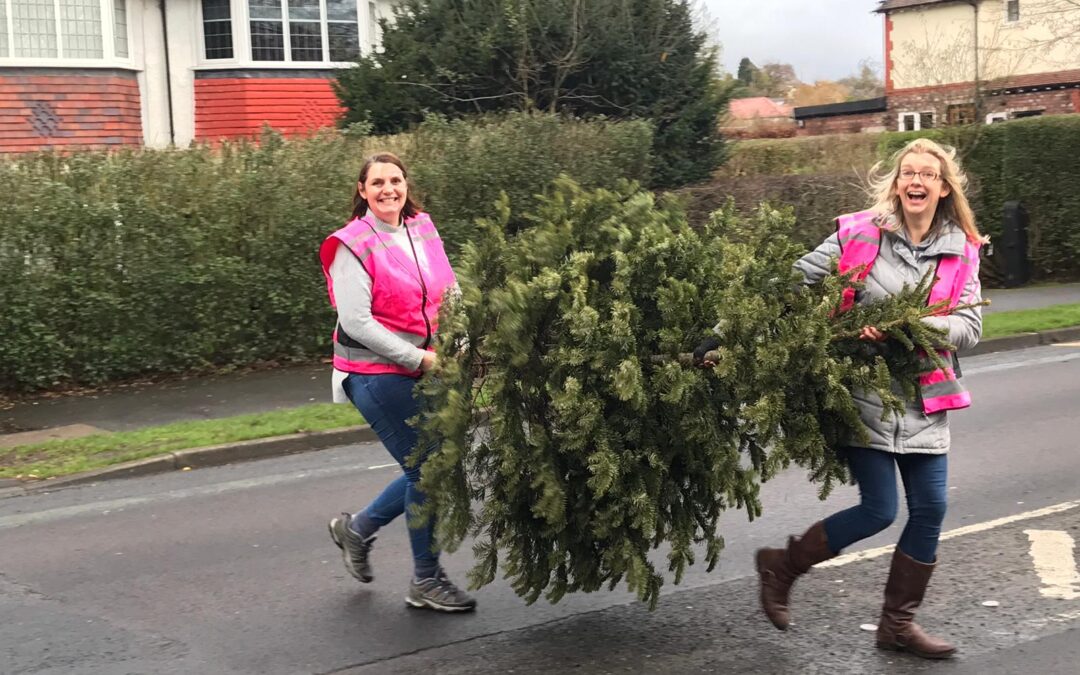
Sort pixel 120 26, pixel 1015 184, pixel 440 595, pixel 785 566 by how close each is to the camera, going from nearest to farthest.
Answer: pixel 785 566, pixel 440 595, pixel 1015 184, pixel 120 26

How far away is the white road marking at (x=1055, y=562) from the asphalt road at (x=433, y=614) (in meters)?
0.01

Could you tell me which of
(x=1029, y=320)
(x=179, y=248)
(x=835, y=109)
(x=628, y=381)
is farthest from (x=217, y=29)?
(x=835, y=109)

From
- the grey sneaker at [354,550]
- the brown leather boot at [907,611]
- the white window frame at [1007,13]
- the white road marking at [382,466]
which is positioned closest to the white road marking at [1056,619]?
the brown leather boot at [907,611]

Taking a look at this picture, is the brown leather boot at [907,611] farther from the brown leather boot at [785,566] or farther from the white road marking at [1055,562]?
the white road marking at [1055,562]

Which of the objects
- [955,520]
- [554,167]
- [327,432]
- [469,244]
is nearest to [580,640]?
[469,244]

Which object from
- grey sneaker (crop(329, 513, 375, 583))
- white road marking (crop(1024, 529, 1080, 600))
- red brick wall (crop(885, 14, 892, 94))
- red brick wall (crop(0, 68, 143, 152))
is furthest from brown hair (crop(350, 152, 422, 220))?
red brick wall (crop(885, 14, 892, 94))

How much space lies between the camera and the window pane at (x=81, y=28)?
941 inches

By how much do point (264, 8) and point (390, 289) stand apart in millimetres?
22445

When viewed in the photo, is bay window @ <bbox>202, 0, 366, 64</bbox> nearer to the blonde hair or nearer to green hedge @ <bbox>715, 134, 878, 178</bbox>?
green hedge @ <bbox>715, 134, 878, 178</bbox>

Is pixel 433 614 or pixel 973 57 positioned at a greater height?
pixel 973 57

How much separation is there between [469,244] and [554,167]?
1083 cm

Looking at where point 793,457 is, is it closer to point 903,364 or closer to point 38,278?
point 903,364

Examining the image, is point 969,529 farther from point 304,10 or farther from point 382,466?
point 304,10

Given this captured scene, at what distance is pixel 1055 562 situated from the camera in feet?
19.3
